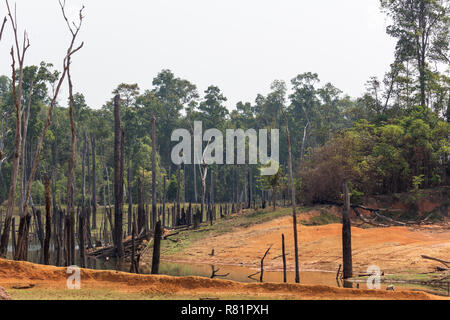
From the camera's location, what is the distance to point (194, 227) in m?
33.6

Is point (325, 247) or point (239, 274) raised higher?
point (325, 247)

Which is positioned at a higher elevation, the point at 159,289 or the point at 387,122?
the point at 387,122

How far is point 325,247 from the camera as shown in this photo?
25172mm

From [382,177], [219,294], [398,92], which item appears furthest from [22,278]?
[398,92]

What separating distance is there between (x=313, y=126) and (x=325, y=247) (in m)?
48.6

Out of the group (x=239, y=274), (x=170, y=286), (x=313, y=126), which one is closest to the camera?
(x=170, y=286)

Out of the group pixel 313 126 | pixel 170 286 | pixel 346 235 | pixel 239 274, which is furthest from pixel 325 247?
pixel 313 126

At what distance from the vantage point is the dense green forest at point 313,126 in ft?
115

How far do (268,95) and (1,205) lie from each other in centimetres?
3915

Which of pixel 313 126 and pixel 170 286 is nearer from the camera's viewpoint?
pixel 170 286

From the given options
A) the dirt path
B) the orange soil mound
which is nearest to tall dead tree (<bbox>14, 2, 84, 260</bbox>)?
the orange soil mound

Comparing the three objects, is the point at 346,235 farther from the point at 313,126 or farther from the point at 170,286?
the point at 313,126

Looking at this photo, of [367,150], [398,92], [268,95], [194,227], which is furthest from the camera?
[268,95]
